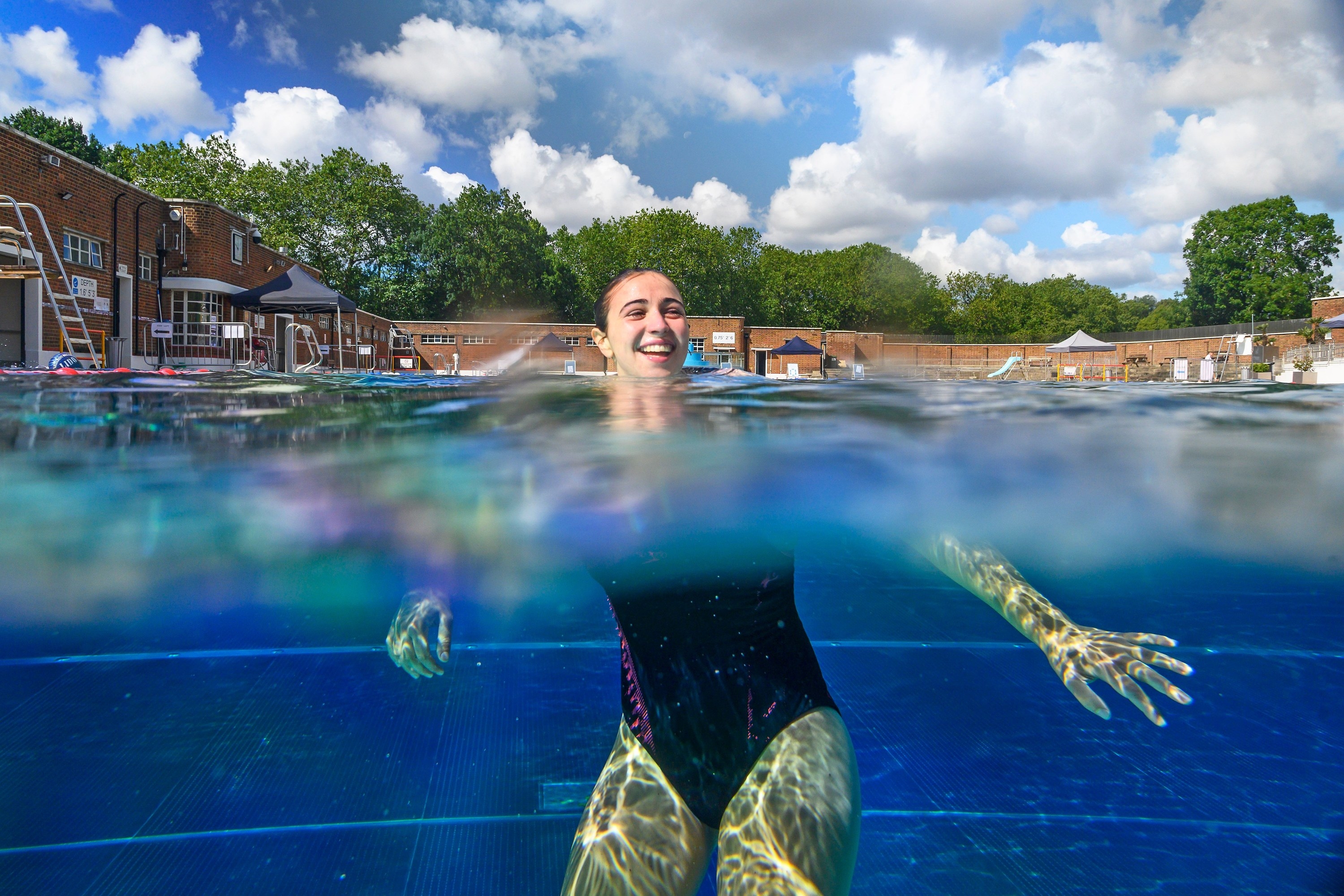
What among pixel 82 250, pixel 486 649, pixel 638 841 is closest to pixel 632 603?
pixel 638 841

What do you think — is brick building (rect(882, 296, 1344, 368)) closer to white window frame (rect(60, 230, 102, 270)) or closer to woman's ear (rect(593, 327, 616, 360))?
white window frame (rect(60, 230, 102, 270))

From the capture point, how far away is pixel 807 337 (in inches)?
1818

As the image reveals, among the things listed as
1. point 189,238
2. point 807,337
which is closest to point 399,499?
point 189,238

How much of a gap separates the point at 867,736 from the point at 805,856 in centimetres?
491

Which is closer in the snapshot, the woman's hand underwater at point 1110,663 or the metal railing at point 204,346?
the woman's hand underwater at point 1110,663

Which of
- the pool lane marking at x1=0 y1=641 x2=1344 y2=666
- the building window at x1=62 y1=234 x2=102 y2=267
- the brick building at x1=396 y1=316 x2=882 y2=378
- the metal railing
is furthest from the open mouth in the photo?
the brick building at x1=396 y1=316 x2=882 y2=378

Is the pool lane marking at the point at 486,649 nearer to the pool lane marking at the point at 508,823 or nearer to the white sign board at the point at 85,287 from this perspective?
the pool lane marking at the point at 508,823

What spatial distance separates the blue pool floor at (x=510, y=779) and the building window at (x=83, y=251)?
12.2m

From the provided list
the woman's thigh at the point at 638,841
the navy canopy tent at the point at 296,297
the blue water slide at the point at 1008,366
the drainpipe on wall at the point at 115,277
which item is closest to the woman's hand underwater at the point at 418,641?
the woman's thigh at the point at 638,841

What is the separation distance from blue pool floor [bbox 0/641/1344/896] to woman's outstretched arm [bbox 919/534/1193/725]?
2.50 metres

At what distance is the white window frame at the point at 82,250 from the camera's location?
17.0m

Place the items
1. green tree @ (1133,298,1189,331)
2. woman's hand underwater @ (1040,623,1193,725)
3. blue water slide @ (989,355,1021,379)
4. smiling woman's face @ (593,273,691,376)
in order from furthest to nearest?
green tree @ (1133,298,1189,331), blue water slide @ (989,355,1021,379), smiling woman's face @ (593,273,691,376), woman's hand underwater @ (1040,623,1193,725)

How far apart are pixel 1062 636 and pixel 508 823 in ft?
13.4

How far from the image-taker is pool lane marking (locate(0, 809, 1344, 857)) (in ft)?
15.9
